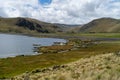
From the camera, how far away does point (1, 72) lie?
59500 mm

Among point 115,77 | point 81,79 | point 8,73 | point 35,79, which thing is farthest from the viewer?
point 8,73

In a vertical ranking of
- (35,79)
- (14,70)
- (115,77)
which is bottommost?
(14,70)

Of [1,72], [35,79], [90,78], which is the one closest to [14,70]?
[1,72]

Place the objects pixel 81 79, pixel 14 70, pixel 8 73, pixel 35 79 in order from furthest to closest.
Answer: pixel 14 70
pixel 8 73
pixel 35 79
pixel 81 79

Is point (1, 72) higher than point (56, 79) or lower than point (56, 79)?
lower

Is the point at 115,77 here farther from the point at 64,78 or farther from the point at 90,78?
the point at 64,78

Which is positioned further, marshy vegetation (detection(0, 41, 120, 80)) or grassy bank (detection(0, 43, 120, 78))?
grassy bank (detection(0, 43, 120, 78))

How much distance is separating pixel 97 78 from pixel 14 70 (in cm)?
4540

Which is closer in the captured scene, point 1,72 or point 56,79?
point 56,79

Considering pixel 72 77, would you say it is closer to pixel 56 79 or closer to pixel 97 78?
pixel 56 79

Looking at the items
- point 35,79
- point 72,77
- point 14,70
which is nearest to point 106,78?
point 72,77

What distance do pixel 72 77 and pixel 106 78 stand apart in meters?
4.27

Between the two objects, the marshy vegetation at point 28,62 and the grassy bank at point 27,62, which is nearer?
the marshy vegetation at point 28,62

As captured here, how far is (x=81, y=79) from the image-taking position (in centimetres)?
2086
